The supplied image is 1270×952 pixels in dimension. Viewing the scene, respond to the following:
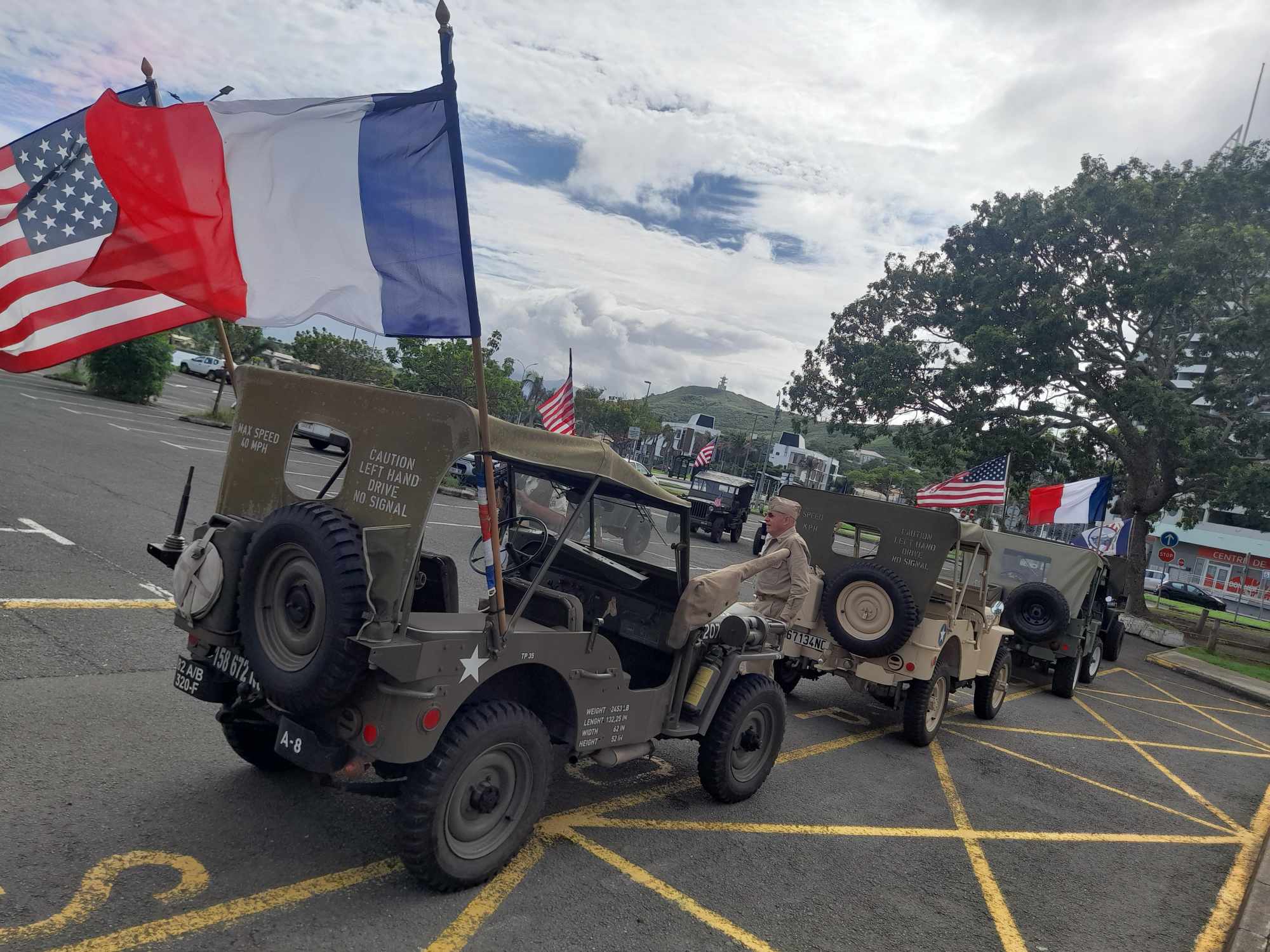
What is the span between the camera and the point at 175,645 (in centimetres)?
630

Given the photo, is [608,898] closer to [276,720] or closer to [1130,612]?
[276,720]

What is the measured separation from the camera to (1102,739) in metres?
9.37

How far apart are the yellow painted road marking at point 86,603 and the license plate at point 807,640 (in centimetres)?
509

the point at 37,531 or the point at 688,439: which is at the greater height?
the point at 688,439

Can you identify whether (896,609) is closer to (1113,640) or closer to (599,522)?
(599,522)

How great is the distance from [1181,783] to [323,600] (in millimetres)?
8398

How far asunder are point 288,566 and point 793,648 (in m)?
5.27

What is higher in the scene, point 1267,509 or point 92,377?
point 1267,509

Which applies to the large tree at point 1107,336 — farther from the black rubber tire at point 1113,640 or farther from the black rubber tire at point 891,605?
the black rubber tire at point 891,605

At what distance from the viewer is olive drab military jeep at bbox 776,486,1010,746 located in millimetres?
7320

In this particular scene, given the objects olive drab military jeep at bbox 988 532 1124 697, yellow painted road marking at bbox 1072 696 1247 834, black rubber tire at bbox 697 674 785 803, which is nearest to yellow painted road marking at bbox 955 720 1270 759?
yellow painted road marking at bbox 1072 696 1247 834

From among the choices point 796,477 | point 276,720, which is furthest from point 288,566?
point 796,477

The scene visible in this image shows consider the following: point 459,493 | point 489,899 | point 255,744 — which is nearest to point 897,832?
point 489,899

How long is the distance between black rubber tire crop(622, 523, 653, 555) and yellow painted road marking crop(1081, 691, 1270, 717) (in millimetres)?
10308
